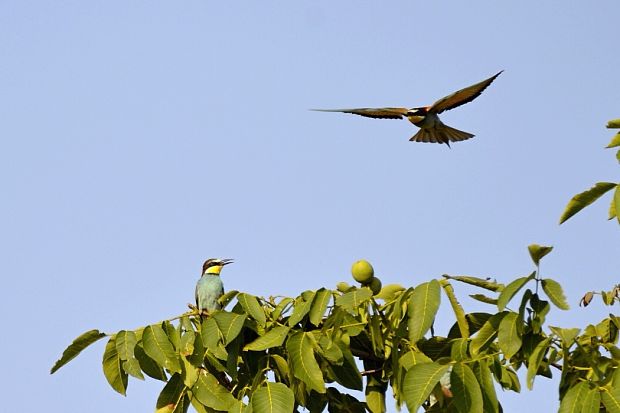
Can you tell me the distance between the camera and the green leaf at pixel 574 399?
342cm

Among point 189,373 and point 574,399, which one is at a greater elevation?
point 189,373

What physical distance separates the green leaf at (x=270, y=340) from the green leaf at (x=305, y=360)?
72 millimetres

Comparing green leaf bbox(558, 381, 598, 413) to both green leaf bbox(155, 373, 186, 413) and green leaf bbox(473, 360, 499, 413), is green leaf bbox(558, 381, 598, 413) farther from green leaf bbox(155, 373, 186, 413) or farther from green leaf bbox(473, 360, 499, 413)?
green leaf bbox(155, 373, 186, 413)

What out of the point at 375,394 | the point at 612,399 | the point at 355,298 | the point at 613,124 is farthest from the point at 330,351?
the point at 613,124

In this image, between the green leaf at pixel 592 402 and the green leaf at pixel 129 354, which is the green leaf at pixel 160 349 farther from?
the green leaf at pixel 592 402

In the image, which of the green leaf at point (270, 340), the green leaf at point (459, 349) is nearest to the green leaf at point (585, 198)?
the green leaf at point (459, 349)

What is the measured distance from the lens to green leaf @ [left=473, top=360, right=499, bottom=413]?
140 inches

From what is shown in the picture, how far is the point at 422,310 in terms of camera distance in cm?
374

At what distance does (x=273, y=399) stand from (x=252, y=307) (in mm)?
447

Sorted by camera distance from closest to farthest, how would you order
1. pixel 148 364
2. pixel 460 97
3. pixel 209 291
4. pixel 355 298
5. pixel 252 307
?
pixel 355 298 → pixel 252 307 → pixel 148 364 → pixel 460 97 → pixel 209 291

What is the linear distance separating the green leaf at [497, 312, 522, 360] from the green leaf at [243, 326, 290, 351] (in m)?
0.79

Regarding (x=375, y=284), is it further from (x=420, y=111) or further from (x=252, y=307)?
(x=420, y=111)

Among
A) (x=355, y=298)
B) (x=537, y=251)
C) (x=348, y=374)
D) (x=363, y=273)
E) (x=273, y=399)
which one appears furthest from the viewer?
(x=363, y=273)

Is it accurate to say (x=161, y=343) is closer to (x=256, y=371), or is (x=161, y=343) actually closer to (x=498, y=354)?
(x=256, y=371)
